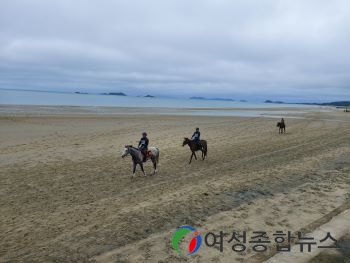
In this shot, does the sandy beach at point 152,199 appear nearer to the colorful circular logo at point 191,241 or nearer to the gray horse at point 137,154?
the colorful circular logo at point 191,241

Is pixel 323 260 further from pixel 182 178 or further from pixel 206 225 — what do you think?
pixel 182 178

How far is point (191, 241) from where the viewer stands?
8.52m

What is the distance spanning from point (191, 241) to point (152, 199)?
11.8 feet

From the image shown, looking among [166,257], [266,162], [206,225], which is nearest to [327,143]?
[266,162]

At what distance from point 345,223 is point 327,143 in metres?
18.0

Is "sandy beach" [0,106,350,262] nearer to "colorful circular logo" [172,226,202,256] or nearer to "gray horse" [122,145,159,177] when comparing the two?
"colorful circular logo" [172,226,202,256]

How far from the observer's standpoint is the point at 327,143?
25891mm

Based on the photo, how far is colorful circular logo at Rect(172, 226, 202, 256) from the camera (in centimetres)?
803

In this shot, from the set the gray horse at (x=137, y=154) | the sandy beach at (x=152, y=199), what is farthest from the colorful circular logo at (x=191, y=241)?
→ the gray horse at (x=137, y=154)

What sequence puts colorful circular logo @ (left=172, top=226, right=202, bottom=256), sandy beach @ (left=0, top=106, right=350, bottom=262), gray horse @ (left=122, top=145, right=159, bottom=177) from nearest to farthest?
colorful circular logo @ (left=172, top=226, right=202, bottom=256) → sandy beach @ (left=0, top=106, right=350, bottom=262) → gray horse @ (left=122, top=145, right=159, bottom=177)

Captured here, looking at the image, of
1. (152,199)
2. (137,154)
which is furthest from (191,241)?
(137,154)

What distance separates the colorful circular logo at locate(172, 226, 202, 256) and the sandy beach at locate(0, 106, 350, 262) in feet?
0.56

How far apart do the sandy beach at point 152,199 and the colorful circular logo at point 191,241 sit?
170 millimetres

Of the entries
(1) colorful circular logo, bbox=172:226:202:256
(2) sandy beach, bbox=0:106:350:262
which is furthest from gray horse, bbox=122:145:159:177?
(1) colorful circular logo, bbox=172:226:202:256
